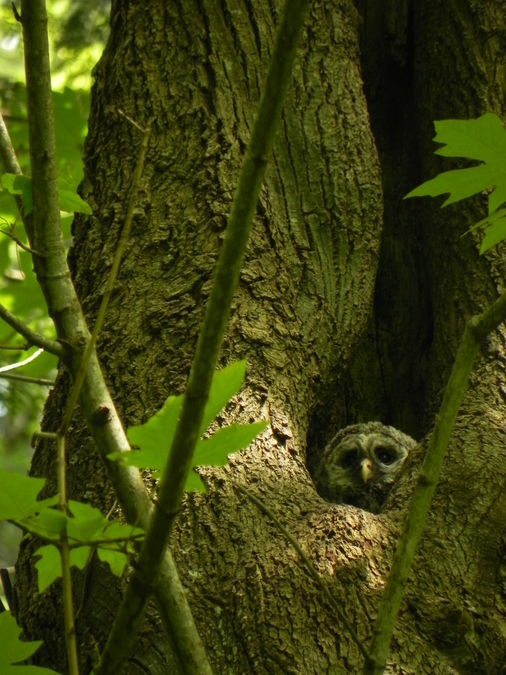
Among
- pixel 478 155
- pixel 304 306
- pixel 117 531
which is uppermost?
pixel 478 155

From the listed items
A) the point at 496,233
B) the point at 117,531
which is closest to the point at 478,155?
the point at 496,233

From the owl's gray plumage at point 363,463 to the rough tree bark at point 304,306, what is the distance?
0.11 metres

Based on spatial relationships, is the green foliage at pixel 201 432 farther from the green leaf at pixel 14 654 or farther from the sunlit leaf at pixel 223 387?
the green leaf at pixel 14 654

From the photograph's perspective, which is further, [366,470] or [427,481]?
[366,470]

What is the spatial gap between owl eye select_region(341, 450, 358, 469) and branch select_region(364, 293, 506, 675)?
2432 mm

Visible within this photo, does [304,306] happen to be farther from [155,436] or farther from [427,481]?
[155,436]

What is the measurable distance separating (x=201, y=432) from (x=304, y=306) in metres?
1.62

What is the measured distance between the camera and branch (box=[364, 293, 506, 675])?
4.61ft

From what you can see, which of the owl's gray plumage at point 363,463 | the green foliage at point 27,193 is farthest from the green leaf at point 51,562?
the owl's gray plumage at point 363,463

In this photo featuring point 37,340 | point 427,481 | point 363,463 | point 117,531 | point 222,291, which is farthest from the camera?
point 363,463

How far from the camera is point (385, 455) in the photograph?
398 centimetres

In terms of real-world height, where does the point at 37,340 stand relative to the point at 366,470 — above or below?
above

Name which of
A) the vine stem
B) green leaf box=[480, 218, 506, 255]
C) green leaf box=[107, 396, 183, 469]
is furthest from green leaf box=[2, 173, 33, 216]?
green leaf box=[480, 218, 506, 255]

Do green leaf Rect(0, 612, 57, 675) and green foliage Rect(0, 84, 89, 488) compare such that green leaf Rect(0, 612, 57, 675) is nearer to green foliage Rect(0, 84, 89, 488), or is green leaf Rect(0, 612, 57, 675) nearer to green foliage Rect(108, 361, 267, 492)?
green foliage Rect(108, 361, 267, 492)
